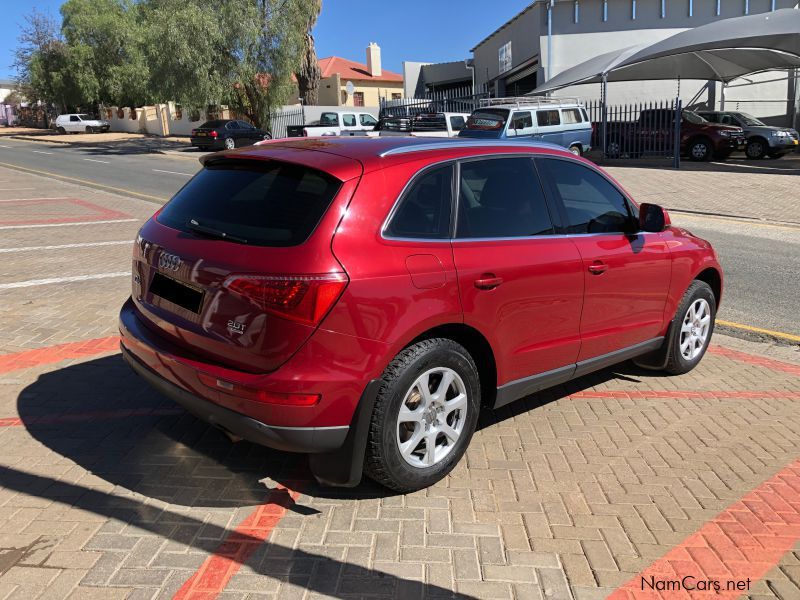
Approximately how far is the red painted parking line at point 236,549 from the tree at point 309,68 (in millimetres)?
33565

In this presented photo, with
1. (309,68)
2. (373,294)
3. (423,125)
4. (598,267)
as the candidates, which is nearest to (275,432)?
(373,294)

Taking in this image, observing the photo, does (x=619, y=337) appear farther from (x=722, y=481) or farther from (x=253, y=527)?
(x=253, y=527)

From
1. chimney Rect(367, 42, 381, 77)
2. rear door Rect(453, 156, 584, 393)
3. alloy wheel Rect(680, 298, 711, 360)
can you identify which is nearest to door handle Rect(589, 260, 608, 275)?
rear door Rect(453, 156, 584, 393)

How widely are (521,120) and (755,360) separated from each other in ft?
53.0

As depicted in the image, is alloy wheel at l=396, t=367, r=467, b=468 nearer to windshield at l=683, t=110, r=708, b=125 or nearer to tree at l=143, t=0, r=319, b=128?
windshield at l=683, t=110, r=708, b=125

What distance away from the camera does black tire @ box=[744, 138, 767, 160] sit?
23.4 m

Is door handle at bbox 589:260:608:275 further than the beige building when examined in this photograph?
No

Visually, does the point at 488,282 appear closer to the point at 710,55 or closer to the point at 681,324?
the point at 681,324

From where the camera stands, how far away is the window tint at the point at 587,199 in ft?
13.8

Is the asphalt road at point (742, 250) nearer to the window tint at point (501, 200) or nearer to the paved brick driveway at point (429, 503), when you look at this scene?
the paved brick driveway at point (429, 503)

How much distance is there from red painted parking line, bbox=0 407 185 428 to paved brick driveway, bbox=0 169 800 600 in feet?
0.05

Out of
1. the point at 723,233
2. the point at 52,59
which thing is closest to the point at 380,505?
the point at 723,233

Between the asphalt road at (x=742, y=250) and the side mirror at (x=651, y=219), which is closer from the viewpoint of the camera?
the side mirror at (x=651, y=219)

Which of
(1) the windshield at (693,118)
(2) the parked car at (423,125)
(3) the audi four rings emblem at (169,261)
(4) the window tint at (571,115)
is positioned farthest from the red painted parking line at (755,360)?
(1) the windshield at (693,118)
